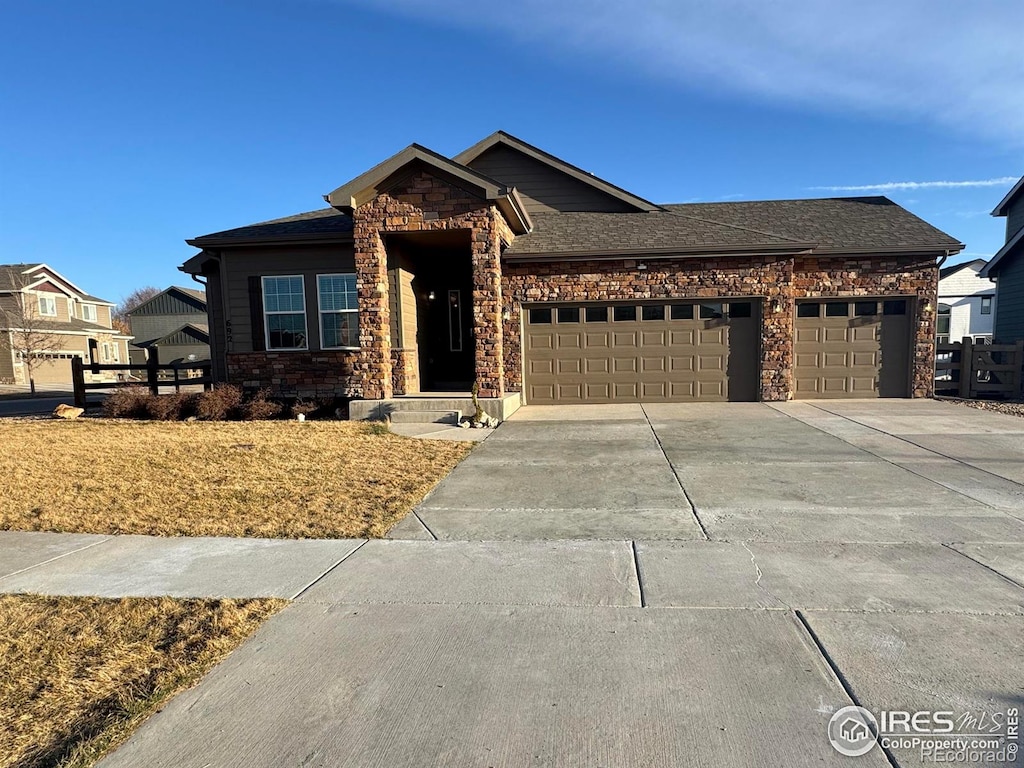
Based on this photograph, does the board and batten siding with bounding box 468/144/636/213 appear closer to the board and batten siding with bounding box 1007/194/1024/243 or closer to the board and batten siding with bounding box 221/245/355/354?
the board and batten siding with bounding box 221/245/355/354

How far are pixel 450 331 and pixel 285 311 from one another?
164 inches

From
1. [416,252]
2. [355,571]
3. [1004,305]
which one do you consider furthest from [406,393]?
[1004,305]

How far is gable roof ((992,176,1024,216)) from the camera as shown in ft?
56.6

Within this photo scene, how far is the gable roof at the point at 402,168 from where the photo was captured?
1029 centimetres

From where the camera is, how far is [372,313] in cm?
1105

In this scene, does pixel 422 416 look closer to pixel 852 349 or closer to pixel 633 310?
pixel 633 310

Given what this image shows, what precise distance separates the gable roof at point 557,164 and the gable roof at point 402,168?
4557 mm

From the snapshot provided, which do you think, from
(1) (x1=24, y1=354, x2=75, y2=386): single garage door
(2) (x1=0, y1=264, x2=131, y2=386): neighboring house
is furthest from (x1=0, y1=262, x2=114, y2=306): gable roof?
(1) (x1=24, y1=354, x2=75, y2=386): single garage door

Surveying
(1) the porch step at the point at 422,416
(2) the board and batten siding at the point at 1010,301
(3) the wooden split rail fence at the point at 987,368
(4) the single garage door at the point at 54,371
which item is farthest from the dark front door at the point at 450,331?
(4) the single garage door at the point at 54,371

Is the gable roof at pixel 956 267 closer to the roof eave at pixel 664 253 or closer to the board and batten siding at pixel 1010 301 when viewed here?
the board and batten siding at pixel 1010 301

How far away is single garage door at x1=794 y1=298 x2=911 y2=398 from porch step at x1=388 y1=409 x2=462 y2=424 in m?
8.00

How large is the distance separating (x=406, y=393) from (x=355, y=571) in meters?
8.24

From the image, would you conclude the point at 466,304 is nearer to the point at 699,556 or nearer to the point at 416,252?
the point at 416,252

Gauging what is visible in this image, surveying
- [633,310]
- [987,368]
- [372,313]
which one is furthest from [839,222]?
[372,313]
